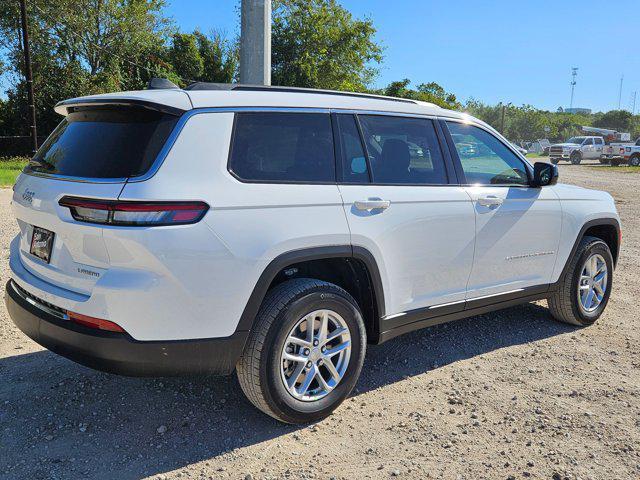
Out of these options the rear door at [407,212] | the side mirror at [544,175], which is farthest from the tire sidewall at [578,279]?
the rear door at [407,212]

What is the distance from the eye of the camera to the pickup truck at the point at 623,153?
1459 inches

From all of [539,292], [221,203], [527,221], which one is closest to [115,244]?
[221,203]

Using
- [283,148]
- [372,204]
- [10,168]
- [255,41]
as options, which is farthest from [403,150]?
[10,168]

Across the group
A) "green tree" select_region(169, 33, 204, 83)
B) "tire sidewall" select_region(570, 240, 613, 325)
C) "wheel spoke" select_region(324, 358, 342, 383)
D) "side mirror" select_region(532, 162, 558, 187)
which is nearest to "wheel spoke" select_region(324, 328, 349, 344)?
"wheel spoke" select_region(324, 358, 342, 383)

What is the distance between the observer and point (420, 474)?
289 cm

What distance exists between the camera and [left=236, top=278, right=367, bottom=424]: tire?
9.99 ft

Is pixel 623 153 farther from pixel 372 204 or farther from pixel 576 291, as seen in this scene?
pixel 372 204

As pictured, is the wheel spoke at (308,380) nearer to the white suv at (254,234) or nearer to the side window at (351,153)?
the white suv at (254,234)

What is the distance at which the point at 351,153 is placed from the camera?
11.5ft

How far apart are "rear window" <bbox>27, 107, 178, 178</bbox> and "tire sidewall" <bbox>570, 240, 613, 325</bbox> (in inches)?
148

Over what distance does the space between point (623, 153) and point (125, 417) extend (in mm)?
41014

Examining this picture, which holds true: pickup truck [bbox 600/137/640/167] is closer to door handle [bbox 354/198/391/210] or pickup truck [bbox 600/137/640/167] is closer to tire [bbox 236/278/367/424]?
door handle [bbox 354/198/391/210]

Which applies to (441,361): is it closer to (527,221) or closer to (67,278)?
(527,221)

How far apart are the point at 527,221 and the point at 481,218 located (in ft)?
1.89
